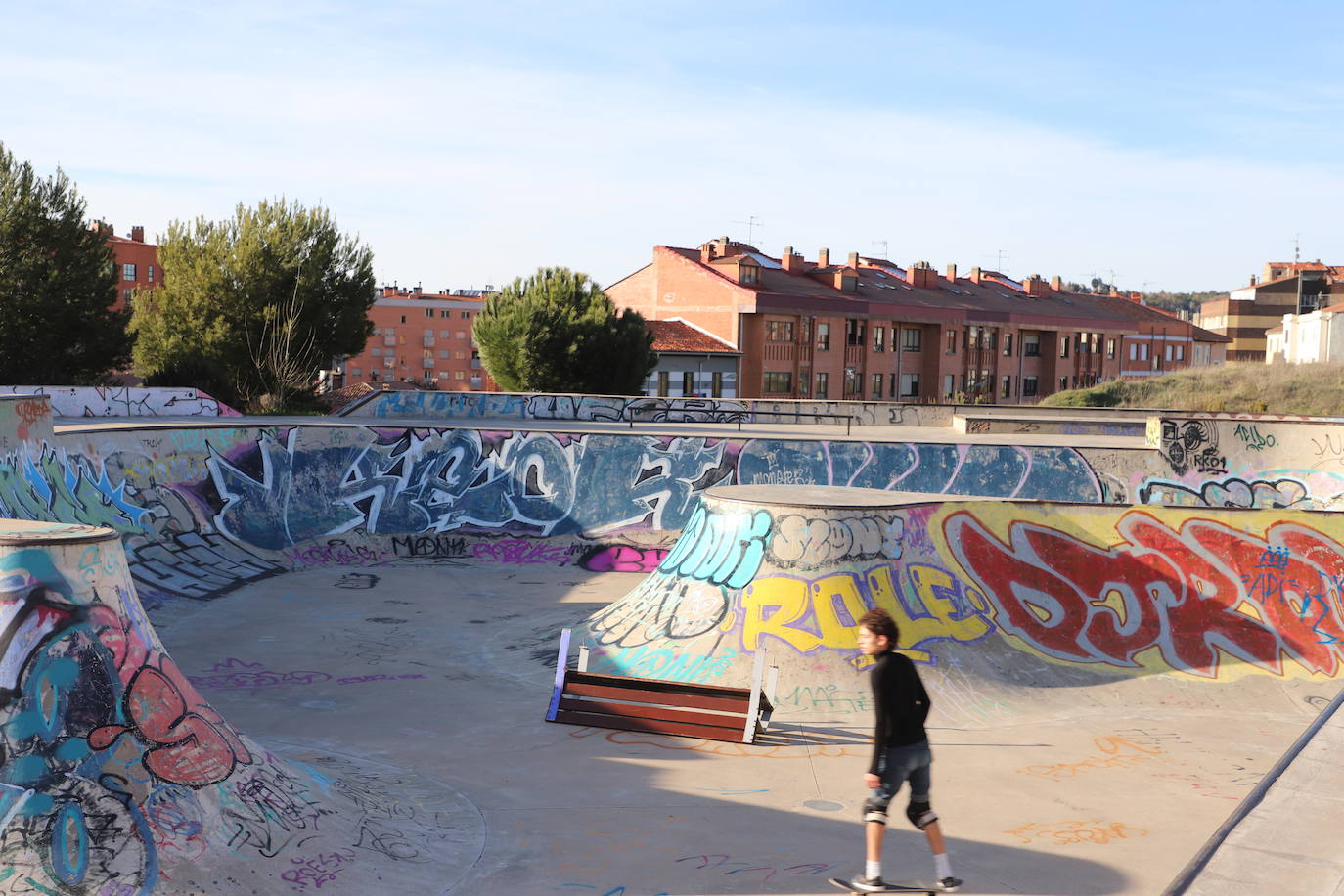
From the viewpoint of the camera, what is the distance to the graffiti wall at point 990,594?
11.3 m

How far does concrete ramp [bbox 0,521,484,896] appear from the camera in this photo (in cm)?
564

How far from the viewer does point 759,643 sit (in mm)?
11078

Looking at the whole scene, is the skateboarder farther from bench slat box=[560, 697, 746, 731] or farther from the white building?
the white building

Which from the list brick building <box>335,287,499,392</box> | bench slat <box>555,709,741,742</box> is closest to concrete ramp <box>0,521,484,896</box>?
bench slat <box>555,709,741,742</box>

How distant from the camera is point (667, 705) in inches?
404

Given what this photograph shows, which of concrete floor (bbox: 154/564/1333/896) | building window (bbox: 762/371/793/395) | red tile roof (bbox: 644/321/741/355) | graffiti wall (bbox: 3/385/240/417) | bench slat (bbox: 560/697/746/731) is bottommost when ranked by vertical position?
concrete floor (bbox: 154/564/1333/896)

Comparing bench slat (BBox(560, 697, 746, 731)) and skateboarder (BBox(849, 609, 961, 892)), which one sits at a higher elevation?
skateboarder (BBox(849, 609, 961, 892))

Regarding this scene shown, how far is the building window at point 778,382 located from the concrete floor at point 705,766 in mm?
44296

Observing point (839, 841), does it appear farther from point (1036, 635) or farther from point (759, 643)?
point (1036, 635)

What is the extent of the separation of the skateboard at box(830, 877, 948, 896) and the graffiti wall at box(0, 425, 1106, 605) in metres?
12.4

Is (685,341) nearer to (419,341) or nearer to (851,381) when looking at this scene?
(851,381)

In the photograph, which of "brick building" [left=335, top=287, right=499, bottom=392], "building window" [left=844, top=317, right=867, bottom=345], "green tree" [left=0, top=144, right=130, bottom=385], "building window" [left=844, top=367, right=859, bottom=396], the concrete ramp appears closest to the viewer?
the concrete ramp

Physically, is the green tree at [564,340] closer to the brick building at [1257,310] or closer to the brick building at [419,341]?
the brick building at [419,341]

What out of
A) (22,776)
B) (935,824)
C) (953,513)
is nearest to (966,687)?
(953,513)
